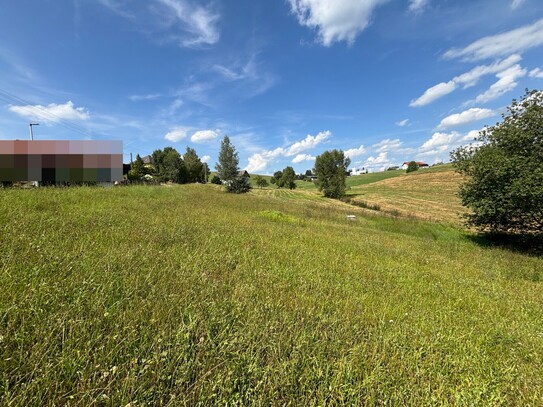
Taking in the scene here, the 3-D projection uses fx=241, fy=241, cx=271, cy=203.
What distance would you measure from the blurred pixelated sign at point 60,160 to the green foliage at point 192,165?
194 ft

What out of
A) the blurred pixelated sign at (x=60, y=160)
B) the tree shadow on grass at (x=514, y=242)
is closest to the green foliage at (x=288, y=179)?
the tree shadow on grass at (x=514, y=242)

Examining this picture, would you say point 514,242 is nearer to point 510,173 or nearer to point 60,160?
point 510,173

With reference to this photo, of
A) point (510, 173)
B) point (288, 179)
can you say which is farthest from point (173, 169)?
point (510, 173)

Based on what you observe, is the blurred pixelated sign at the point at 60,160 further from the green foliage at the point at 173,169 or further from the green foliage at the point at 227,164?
the green foliage at the point at 173,169

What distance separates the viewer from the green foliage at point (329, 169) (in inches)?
2354

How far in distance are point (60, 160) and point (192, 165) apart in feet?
207

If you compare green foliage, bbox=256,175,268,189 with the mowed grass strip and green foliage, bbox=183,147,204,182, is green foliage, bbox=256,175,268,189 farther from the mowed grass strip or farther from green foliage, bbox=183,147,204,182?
the mowed grass strip

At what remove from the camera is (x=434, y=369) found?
106 inches

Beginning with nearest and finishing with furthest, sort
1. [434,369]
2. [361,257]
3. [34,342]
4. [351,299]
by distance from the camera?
[34,342]
[434,369]
[351,299]
[361,257]

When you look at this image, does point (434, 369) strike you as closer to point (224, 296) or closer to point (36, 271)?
point (224, 296)

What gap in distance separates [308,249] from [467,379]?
15.7 feet

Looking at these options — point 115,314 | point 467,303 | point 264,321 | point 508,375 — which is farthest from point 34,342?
point 467,303

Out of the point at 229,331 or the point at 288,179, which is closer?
the point at 229,331

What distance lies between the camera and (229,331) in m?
2.69
